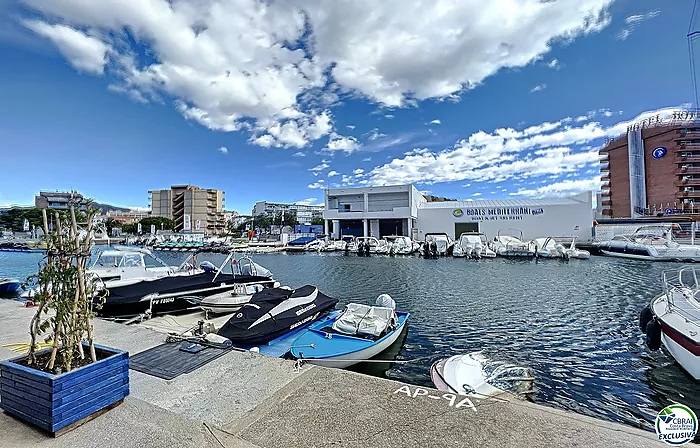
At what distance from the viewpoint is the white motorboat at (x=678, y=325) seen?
753 centimetres

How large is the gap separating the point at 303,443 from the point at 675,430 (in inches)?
158

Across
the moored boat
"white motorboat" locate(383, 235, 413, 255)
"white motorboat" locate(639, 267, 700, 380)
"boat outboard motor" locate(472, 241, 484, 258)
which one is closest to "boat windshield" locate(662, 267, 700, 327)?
"white motorboat" locate(639, 267, 700, 380)

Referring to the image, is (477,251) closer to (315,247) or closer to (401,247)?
(401,247)

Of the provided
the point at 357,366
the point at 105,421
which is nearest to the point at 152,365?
the point at 105,421

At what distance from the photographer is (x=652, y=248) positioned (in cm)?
3834

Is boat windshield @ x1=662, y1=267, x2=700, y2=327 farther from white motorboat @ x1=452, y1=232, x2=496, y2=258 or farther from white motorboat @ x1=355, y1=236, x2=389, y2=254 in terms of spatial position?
white motorboat @ x1=355, y1=236, x2=389, y2=254

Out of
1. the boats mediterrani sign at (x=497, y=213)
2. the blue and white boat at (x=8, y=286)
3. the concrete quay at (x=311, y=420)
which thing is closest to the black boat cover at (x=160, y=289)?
the concrete quay at (x=311, y=420)

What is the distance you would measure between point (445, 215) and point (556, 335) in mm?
56601

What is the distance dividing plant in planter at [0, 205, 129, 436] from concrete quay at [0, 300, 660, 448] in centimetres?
20

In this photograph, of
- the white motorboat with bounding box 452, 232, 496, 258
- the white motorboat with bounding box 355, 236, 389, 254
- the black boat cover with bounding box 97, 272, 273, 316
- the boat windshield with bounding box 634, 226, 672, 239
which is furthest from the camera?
the white motorboat with bounding box 355, 236, 389, 254

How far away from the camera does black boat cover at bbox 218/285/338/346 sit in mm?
8219

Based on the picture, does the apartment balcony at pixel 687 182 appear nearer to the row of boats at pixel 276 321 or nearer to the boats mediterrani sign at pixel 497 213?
the boats mediterrani sign at pixel 497 213

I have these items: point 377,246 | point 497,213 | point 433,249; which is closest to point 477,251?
point 433,249

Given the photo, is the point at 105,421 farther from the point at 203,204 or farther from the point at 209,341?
the point at 203,204
